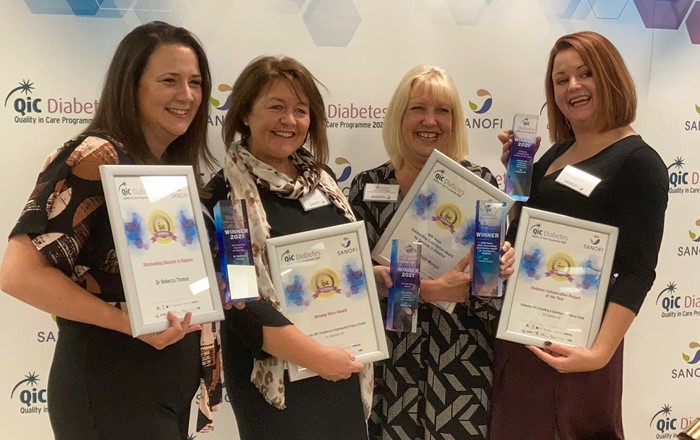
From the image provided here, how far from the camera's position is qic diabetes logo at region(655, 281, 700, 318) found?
312cm

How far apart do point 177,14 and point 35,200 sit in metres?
1.36

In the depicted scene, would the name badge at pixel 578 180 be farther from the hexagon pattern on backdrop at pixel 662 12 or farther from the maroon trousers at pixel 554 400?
the hexagon pattern on backdrop at pixel 662 12

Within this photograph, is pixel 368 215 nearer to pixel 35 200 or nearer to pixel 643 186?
pixel 643 186

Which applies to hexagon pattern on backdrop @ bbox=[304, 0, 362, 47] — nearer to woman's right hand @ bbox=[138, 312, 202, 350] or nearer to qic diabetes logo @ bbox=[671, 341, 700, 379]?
woman's right hand @ bbox=[138, 312, 202, 350]

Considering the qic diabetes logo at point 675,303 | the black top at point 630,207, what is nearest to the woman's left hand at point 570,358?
the black top at point 630,207

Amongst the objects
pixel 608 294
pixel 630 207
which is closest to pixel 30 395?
pixel 608 294

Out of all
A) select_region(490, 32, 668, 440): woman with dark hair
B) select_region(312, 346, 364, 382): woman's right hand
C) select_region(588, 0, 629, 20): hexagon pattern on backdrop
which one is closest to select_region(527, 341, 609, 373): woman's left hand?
select_region(490, 32, 668, 440): woman with dark hair

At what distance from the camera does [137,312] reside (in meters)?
1.35

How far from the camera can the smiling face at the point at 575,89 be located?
81.7 inches

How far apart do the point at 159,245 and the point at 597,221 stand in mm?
1395

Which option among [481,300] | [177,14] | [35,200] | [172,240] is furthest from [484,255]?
[177,14]

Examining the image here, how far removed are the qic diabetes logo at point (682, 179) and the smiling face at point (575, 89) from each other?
1231 millimetres

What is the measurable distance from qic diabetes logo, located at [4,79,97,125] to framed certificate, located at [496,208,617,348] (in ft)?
5.74

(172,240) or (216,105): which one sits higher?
(216,105)
